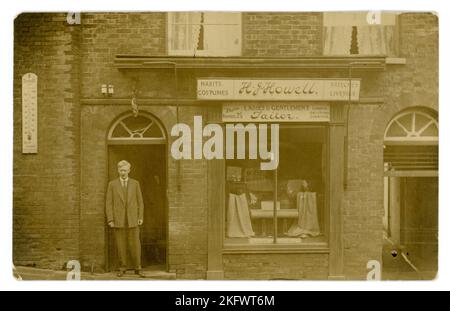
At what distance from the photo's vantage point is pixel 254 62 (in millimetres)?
6906

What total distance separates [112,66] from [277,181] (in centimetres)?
300

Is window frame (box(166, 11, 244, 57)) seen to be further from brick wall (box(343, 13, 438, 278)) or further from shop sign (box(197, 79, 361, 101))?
brick wall (box(343, 13, 438, 278))

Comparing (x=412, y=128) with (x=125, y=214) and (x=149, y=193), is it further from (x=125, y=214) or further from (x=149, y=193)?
(x=125, y=214)

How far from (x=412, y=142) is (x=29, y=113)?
560 centimetres

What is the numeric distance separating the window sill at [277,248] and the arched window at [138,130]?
194cm

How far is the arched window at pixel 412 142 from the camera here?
7008 mm

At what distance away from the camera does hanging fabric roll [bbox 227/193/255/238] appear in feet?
23.9

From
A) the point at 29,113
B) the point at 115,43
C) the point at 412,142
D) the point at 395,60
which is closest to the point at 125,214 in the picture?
the point at 29,113

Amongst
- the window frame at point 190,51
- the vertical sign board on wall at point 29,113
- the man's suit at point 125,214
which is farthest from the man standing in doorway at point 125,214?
the window frame at point 190,51

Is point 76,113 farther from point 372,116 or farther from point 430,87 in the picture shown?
point 430,87

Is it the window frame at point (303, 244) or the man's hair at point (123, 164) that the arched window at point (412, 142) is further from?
the man's hair at point (123, 164)

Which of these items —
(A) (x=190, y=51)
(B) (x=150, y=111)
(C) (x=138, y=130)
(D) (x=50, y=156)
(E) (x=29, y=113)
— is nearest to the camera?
(E) (x=29, y=113)

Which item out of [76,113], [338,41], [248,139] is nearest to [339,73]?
[338,41]

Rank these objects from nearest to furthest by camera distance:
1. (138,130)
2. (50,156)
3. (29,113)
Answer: (29,113) < (50,156) < (138,130)
